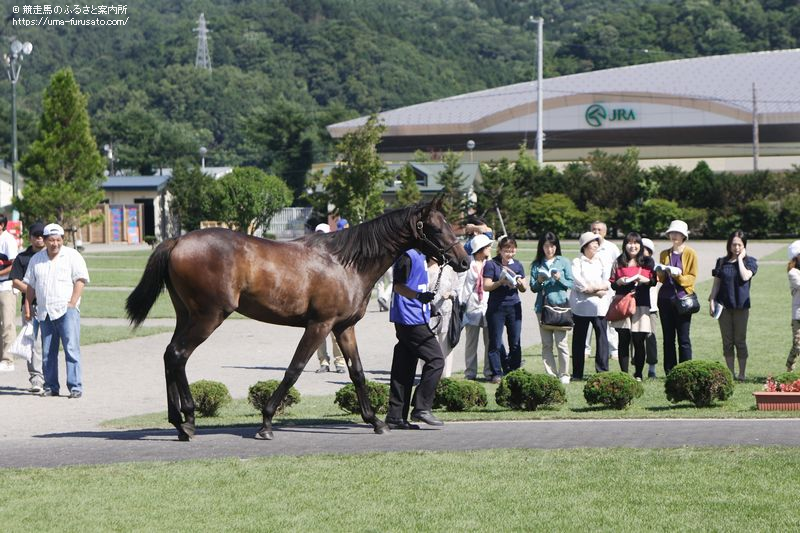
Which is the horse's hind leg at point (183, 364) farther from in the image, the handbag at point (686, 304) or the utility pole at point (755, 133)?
the utility pole at point (755, 133)

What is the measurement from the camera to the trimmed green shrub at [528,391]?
11.9 m

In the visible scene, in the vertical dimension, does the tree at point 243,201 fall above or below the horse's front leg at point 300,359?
above

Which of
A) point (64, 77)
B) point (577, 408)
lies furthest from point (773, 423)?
point (64, 77)

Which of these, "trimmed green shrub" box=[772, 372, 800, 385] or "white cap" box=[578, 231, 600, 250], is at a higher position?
"white cap" box=[578, 231, 600, 250]

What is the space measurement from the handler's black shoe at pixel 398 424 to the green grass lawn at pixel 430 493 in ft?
4.97

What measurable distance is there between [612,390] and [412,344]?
223 cm

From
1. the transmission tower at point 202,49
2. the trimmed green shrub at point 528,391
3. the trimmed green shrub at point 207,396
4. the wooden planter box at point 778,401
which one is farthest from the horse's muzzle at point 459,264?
the transmission tower at point 202,49

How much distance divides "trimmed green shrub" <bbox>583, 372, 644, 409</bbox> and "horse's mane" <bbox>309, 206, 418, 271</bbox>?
2581mm

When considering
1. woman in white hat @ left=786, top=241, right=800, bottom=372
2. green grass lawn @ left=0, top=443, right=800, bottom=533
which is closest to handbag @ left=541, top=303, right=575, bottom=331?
woman in white hat @ left=786, top=241, right=800, bottom=372

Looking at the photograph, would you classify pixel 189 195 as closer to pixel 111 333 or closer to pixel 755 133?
pixel 755 133

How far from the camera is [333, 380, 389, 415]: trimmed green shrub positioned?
38.4ft

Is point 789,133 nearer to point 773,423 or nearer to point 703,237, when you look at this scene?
point 703,237

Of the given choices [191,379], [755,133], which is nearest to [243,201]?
[755,133]

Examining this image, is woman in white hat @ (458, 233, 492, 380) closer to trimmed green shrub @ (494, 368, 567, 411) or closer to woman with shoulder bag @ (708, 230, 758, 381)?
woman with shoulder bag @ (708, 230, 758, 381)
